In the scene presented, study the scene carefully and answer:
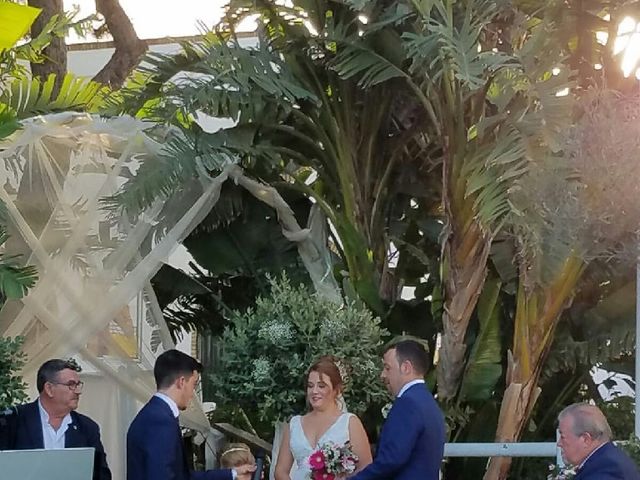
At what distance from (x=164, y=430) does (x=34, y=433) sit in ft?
3.46

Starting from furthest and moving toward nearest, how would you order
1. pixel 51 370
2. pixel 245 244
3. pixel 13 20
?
pixel 245 244 < pixel 13 20 < pixel 51 370

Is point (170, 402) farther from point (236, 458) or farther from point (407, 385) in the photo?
point (407, 385)

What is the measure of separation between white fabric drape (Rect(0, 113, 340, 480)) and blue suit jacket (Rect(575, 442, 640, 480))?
3.28 m

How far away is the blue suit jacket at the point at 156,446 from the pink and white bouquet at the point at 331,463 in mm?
720

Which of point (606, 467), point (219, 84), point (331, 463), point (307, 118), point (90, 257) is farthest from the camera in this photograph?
point (307, 118)

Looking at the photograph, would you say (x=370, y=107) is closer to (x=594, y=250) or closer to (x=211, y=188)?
(x=211, y=188)

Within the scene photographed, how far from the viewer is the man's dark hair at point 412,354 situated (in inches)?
206

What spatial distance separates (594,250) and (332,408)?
75.4 inches

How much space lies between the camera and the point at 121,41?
41.1ft

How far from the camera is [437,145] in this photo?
8367mm

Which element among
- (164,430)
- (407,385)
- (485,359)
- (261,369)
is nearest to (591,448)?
(407,385)

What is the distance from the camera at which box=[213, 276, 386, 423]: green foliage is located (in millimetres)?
6500

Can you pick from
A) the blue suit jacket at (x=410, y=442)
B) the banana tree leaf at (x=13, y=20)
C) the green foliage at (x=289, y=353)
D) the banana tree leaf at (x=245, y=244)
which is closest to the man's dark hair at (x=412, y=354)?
the blue suit jacket at (x=410, y=442)

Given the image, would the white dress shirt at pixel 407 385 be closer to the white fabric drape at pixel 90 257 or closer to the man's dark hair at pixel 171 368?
the man's dark hair at pixel 171 368
